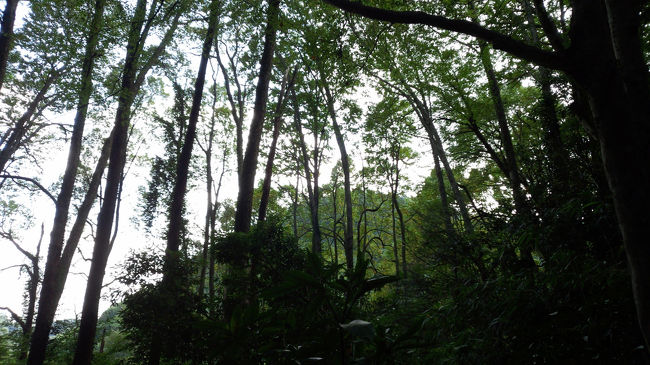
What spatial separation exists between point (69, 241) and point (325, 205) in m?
15.8

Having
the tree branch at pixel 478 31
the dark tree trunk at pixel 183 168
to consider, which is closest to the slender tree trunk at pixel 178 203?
the dark tree trunk at pixel 183 168

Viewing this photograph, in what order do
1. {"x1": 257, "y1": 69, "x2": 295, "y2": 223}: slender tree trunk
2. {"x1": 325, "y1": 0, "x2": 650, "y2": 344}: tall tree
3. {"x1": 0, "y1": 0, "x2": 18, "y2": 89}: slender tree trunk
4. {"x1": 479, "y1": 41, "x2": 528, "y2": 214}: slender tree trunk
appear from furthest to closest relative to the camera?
{"x1": 257, "y1": 69, "x2": 295, "y2": 223}: slender tree trunk
{"x1": 0, "y1": 0, "x2": 18, "y2": 89}: slender tree trunk
{"x1": 479, "y1": 41, "x2": 528, "y2": 214}: slender tree trunk
{"x1": 325, "y1": 0, "x2": 650, "y2": 344}: tall tree

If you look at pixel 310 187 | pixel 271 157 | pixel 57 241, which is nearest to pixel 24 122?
pixel 57 241

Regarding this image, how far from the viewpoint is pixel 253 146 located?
7477 millimetres

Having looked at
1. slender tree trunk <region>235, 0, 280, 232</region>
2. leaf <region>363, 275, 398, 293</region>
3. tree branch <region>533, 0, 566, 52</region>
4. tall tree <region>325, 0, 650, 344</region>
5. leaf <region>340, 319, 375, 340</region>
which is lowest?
leaf <region>340, 319, 375, 340</region>

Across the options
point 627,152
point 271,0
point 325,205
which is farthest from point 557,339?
point 325,205

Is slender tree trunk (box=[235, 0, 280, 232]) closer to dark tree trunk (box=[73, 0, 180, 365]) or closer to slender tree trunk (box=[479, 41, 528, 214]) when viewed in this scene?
dark tree trunk (box=[73, 0, 180, 365])

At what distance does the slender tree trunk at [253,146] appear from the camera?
702cm

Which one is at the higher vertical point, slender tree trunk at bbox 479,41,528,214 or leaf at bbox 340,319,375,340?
slender tree trunk at bbox 479,41,528,214

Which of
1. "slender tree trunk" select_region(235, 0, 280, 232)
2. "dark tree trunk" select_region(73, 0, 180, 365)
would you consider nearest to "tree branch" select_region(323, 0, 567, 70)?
"slender tree trunk" select_region(235, 0, 280, 232)

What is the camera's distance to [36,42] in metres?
8.77

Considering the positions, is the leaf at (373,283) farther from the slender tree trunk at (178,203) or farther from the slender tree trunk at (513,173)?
the slender tree trunk at (178,203)

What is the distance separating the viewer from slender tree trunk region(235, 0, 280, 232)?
23.0 ft

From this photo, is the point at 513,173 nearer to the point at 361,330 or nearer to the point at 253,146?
the point at 361,330
